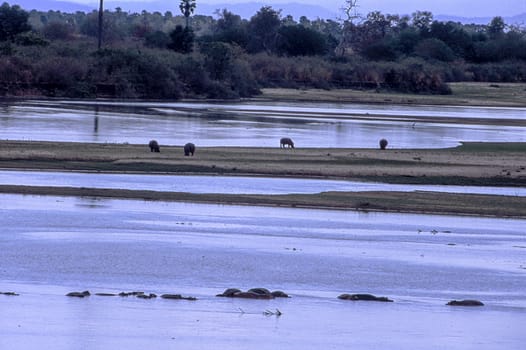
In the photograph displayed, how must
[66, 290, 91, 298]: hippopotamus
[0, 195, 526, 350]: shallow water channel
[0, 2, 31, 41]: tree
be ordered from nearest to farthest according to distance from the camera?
[0, 195, 526, 350]: shallow water channel → [66, 290, 91, 298]: hippopotamus → [0, 2, 31, 41]: tree

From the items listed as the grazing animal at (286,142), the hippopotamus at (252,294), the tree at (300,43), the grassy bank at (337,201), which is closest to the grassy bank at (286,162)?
the grazing animal at (286,142)

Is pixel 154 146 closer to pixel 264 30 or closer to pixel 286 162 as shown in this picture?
pixel 286 162

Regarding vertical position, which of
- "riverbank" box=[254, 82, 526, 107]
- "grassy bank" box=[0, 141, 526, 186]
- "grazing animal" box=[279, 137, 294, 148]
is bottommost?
"riverbank" box=[254, 82, 526, 107]

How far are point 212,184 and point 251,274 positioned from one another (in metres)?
12.0

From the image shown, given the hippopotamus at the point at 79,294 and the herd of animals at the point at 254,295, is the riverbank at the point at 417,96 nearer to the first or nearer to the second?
the herd of animals at the point at 254,295

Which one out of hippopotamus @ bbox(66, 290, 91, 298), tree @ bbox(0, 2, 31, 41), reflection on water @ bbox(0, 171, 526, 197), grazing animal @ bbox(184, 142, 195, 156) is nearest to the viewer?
hippopotamus @ bbox(66, 290, 91, 298)

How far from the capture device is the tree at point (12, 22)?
95.7 meters

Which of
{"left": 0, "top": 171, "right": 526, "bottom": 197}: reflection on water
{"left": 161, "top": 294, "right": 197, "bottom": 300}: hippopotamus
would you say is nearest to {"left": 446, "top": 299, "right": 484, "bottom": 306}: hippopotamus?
{"left": 161, "top": 294, "right": 197, "bottom": 300}: hippopotamus

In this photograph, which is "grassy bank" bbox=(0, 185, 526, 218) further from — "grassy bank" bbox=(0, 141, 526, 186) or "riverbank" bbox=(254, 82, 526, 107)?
"riverbank" bbox=(254, 82, 526, 107)

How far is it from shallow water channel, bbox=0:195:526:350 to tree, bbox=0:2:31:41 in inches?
2858

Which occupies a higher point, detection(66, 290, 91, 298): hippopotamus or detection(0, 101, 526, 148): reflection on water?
detection(66, 290, 91, 298): hippopotamus

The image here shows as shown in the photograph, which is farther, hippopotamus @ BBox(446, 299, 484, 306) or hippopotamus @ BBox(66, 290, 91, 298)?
hippopotamus @ BBox(446, 299, 484, 306)

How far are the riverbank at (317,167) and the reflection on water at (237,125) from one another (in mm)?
3158

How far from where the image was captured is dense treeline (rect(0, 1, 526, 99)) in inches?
2992
